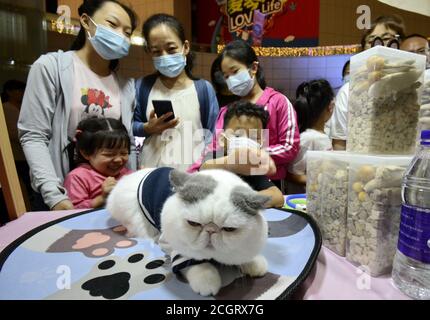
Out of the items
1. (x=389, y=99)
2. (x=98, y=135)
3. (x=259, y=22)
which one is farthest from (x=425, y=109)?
(x=259, y=22)

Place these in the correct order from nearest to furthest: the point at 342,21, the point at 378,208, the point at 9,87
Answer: the point at 378,208 → the point at 9,87 → the point at 342,21

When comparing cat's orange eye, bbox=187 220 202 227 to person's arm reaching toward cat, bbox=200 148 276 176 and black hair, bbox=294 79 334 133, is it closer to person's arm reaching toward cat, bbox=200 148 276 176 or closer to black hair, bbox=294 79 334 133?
person's arm reaching toward cat, bbox=200 148 276 176

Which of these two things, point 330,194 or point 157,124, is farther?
point 157,124

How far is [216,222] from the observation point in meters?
0.42

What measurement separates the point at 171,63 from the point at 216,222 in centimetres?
106

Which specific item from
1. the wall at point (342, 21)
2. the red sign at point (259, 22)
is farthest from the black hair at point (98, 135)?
the wall at point (342, 21)

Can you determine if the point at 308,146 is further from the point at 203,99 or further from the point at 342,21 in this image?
Result: the point at 342,21

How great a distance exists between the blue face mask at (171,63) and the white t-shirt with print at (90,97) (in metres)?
0.24

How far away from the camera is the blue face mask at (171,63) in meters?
1.28

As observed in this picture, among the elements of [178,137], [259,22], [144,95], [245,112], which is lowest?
[178,137]

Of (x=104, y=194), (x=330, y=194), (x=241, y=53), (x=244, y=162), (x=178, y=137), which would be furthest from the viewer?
(x=241, y=53)

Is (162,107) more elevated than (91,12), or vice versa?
(91,12)

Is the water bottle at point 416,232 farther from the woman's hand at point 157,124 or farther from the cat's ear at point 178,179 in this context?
the woman's hand at point 157,124
